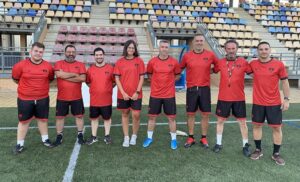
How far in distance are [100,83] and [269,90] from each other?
8.68ft

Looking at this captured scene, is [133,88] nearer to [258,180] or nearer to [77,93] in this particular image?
[77,93]

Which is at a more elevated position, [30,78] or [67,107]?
[30,78]

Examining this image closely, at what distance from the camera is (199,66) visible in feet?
15.3

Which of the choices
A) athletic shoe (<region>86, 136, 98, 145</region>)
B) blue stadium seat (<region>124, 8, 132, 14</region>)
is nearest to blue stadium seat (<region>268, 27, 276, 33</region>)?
blue stadium seat (<region>124, 8, 132, 14</region>)

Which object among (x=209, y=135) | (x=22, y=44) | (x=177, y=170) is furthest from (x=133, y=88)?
(x=22, y=44)

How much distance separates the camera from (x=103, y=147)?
15.6 feet

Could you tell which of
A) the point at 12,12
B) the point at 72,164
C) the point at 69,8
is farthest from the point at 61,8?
the point at 72,164

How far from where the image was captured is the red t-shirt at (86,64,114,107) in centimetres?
475

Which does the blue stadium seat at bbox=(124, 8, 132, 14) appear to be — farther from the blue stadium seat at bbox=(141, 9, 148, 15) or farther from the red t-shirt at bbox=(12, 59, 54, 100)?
the red t-shirt at bbox=(12, 59, 54, 100)

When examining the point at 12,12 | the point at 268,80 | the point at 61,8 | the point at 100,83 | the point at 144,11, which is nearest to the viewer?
the point at 268,80

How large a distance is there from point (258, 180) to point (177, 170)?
1031 mm

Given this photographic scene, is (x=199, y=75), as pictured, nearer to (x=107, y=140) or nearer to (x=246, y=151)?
(x=246, y=151)

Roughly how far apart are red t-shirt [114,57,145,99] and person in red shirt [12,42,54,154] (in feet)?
3.67

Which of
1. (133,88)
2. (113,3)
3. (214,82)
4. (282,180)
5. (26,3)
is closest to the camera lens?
(282,180)
